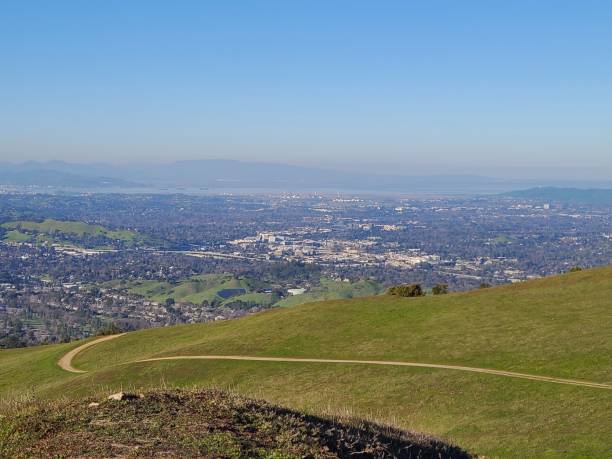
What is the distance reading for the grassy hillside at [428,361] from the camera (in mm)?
24125

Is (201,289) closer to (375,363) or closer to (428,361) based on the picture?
(375,363)

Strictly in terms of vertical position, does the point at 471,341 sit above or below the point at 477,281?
above

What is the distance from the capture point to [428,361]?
34.1 m

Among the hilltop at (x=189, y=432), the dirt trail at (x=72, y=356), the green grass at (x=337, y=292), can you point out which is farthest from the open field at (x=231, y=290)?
the hilltop at (x=189, y=432)

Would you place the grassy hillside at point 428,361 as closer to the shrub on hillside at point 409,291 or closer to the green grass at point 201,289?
the shrub on hillside at point 409,291

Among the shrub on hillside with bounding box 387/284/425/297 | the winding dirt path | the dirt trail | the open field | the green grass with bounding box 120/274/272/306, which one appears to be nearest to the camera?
the winding dirt path

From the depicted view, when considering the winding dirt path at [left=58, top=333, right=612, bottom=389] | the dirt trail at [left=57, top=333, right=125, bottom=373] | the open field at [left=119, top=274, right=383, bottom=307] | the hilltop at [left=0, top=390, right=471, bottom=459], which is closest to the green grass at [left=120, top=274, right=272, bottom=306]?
the open field at [left=119, top=274, right=383, bottom=307]

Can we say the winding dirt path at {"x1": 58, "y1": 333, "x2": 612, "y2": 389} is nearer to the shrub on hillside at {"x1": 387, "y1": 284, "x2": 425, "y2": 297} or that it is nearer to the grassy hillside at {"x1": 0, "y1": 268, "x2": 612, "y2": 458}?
the grassy hillside at {"x1": 0, "y1": 268, "x2": 612, "y2": 458}

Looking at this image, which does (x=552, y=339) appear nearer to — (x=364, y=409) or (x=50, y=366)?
(x=364, y=409)

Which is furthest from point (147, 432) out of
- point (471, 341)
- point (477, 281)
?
point (477, 281)

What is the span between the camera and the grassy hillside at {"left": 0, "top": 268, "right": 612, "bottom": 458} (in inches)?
950

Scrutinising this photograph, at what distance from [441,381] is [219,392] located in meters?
16.6

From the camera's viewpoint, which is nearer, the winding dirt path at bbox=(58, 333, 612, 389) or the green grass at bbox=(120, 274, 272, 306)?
the winding dirt path at bbox=(58, 333, 612, 389)

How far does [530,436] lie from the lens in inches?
878
